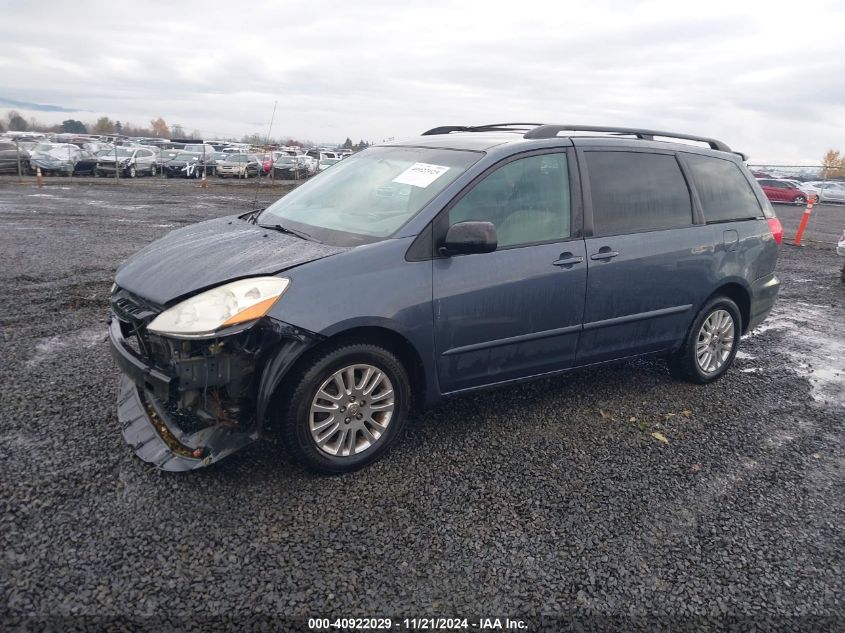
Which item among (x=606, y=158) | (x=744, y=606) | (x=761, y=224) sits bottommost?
(x=744, y=606)

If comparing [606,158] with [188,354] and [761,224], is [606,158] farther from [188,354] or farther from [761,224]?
[188,354]

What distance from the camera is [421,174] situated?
3740 millimetres

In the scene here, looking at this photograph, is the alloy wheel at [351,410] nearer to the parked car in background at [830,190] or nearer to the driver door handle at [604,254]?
the driver door handle at [604,254]

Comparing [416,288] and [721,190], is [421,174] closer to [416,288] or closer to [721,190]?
[416,288]

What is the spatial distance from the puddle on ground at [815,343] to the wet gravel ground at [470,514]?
31 centimetres

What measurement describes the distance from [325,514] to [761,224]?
165 inches

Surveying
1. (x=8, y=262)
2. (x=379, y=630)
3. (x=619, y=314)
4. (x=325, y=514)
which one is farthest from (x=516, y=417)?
(x=8, y=262)

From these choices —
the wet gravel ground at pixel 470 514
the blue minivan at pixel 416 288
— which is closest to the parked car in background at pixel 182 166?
the wet gravel ground at pixel 470 514

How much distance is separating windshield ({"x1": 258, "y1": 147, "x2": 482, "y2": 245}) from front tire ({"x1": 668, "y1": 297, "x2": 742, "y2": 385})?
2322 millimetres

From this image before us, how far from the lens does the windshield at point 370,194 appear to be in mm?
3486

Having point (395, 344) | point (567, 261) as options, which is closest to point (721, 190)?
point (567, 261)

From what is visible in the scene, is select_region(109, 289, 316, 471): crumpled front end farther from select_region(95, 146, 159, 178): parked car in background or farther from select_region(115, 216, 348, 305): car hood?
select_region(95, 146, 159, 178): parked car in background

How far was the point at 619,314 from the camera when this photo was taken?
4.11 metres

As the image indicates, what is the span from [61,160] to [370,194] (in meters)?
26.3
